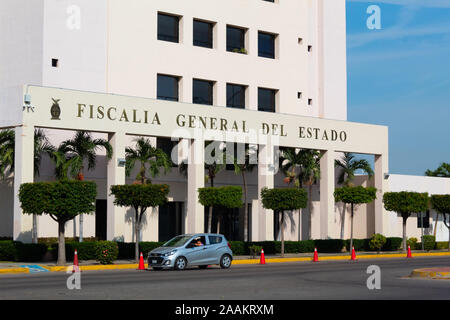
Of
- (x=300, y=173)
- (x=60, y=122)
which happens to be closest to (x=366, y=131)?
(x=300, y=173)

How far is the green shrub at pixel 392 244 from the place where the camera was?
51.4 metres

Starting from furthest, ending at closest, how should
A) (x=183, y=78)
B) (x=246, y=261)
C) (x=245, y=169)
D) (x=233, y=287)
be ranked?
(x=183, y=78), (x=245, y=169), (x=246, y=261), (x=233, y=287)

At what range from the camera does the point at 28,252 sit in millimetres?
35281

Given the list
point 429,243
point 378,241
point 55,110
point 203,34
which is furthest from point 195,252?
point 429,243

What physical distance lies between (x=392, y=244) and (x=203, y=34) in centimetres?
1904

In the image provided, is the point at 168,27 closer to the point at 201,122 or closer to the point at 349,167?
the point at 201,122

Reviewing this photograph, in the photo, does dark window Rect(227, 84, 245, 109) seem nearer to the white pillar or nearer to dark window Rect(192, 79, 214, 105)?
dark window Rect(192, 79, 214, 105)

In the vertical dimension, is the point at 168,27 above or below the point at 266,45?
above

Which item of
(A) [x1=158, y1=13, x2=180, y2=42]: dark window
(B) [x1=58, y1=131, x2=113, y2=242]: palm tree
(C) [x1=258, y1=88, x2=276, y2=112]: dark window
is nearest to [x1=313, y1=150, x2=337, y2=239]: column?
(C) [x1=258, y1=88, x2=276, y2=112]: dark window

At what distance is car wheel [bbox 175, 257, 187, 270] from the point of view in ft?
100

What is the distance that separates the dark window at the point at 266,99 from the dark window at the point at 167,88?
22.7 ft

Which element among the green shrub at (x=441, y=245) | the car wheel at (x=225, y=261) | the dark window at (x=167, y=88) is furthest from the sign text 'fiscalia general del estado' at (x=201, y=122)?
the green shrub at (x=441, y=245)

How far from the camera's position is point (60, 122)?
37.4 m

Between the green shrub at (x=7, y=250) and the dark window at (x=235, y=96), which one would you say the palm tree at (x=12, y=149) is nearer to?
the green shrub at (x=7, y=250)
